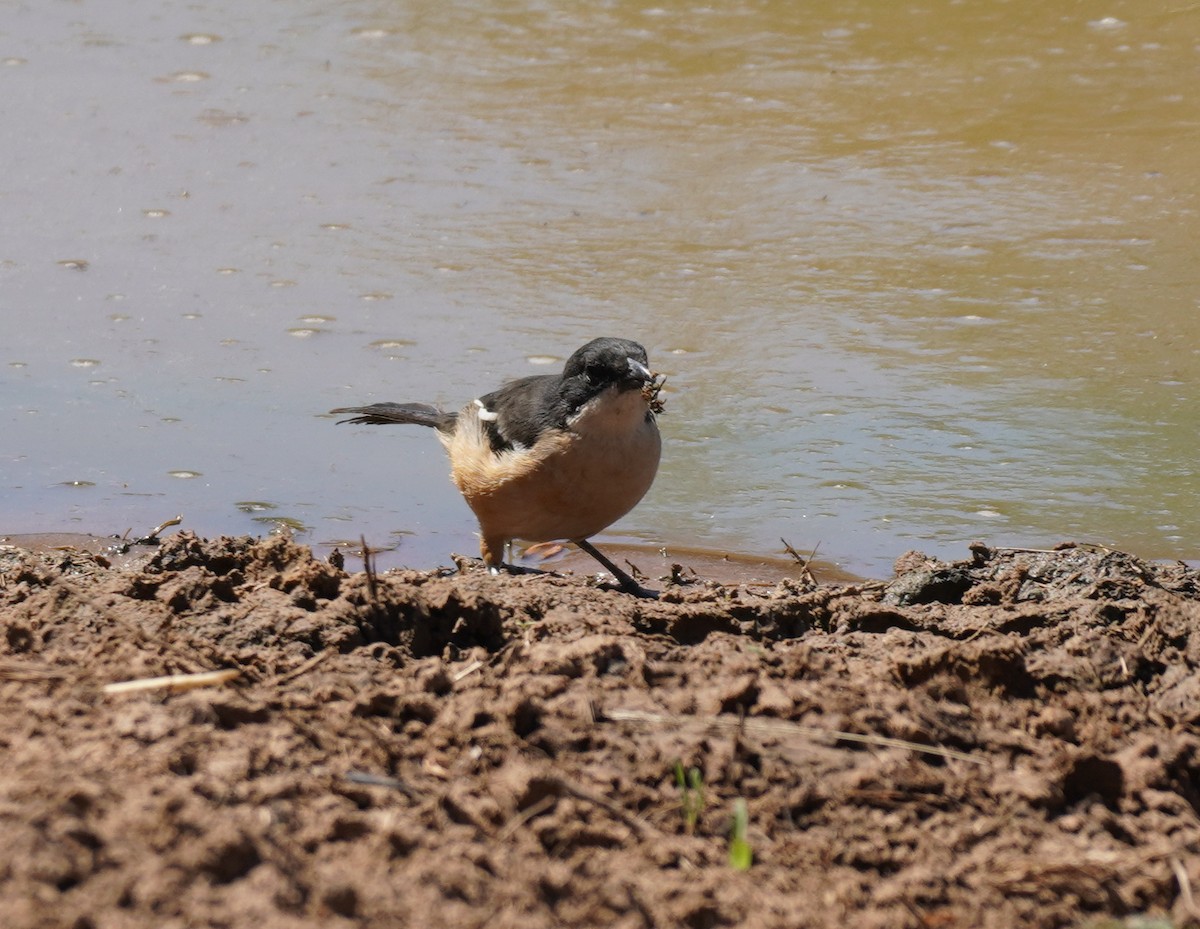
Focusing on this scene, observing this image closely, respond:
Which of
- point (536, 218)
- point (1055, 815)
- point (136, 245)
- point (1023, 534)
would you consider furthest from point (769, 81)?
point (1055, 815)

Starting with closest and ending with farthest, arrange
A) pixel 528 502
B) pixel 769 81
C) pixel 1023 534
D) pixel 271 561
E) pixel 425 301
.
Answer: pixel 271 561 → pixel 528 502 → pixel 1023 534 → pixel 425 301 → pixel 769 81

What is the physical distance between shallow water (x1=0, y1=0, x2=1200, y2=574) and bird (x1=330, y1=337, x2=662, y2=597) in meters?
0.67

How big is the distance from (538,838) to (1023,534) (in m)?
4.03

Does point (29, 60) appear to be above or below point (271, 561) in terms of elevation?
above

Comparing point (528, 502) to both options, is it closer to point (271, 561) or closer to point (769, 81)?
point (271, 561)

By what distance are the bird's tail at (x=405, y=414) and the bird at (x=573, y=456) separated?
2.49 feet

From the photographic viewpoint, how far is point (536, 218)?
9.77 meters

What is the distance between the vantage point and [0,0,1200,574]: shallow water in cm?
702

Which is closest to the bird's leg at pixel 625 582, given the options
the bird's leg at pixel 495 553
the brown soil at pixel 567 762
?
the bird's leg at pixel 495 553

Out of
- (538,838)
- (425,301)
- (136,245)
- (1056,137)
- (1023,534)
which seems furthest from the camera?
(1056,137)

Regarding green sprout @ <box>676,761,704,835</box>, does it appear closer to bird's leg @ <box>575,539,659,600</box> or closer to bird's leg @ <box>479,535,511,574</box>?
bird's leg @ <box>575,539,659,600</box>

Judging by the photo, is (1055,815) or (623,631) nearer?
(1055,815)

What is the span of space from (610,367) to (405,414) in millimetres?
1504

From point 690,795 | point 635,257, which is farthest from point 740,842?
point 635,257
